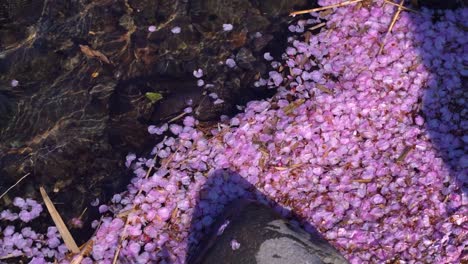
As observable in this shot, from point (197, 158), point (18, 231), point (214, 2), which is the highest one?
point (214, 2)

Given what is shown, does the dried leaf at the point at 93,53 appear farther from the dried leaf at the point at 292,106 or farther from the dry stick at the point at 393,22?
the dry stick at the point at 393,22

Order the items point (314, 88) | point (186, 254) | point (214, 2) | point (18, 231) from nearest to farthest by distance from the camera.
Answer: point (186, 254) < point (18, 231) < point (314, 88) < point (214, 2)

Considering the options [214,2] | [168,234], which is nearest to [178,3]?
[214,2]

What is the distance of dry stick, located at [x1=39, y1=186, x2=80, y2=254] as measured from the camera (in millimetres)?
5199

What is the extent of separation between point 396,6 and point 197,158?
276cm

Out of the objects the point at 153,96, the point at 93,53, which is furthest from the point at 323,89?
the point at 93,53

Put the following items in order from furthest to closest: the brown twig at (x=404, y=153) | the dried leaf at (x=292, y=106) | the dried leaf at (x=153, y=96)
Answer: the dried leaf at (x=153, y=96)
the dried leaf at (x=292, y=106)
the brown twig at (x=404, y=153)

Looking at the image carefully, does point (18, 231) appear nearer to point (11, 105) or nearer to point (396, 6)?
point (11, 105)

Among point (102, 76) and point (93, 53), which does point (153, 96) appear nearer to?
point (102, 76)

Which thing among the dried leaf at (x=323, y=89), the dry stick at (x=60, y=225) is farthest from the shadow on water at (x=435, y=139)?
the dry stick at (x=60, y=225)

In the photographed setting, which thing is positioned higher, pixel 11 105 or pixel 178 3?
pixel 178 3

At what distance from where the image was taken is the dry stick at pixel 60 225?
520 centimetres

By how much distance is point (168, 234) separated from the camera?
16.9 feet

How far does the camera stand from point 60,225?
537cm
